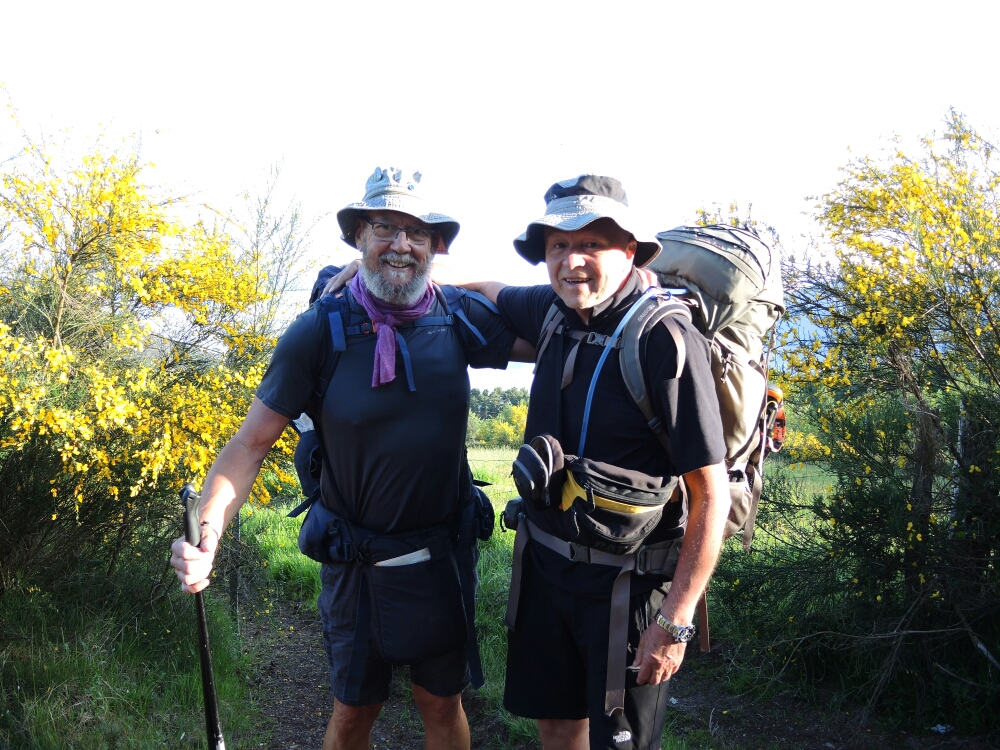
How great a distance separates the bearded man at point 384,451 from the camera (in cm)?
255

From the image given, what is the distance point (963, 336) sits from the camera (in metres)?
4.06

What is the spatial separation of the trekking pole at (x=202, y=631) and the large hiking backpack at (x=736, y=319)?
155 cm

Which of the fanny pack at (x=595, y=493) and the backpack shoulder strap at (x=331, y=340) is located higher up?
the backpack shoulder strap at (x=331, y=340)

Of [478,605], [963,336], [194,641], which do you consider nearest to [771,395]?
[963,336]

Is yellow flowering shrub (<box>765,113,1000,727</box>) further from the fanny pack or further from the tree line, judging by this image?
the fanny pack

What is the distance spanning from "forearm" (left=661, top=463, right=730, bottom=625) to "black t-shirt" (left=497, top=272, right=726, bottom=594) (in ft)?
0.27

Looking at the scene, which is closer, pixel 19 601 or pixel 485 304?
pixel 485 304

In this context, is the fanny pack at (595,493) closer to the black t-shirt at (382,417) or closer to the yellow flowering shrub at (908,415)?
the black t-shirt at (382,417)

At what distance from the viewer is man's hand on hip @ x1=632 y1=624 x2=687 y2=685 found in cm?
217

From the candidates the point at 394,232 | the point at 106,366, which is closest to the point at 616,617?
the point at 394,232

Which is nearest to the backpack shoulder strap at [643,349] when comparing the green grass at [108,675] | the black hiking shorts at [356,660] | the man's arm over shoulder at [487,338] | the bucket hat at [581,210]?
the bucket hat at [581,210]

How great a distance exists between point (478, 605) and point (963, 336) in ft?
11.0

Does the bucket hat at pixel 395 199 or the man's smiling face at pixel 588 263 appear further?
the bucket hat at pixel 395 199

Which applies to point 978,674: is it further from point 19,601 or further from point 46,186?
point 46,186
